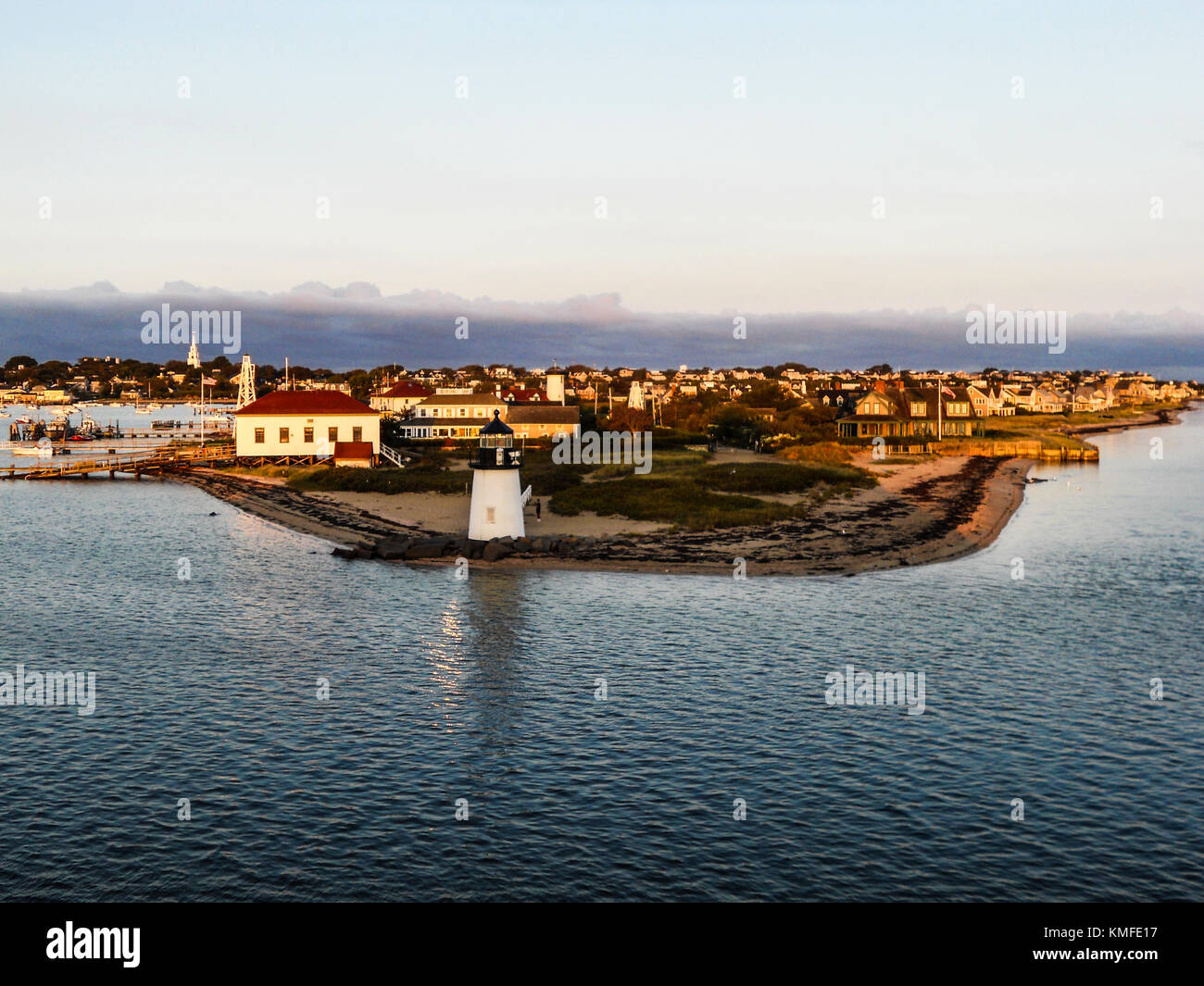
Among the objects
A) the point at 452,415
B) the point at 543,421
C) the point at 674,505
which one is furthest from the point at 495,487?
the point at 452,415

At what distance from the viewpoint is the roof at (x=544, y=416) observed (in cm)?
11144

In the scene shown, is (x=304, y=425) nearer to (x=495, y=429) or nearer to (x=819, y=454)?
(x=495, y=429)

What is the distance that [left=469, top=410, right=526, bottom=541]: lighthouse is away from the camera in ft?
153

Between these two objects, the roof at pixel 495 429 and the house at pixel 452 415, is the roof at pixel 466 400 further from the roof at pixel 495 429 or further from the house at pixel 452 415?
the roof at pixel 495 429

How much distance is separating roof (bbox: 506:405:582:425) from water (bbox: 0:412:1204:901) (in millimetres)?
70175

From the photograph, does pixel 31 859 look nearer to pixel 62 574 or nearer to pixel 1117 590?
pixel 62 574

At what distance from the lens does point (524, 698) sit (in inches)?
1011

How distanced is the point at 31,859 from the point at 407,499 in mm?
50814

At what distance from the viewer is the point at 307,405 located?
85.9 metres

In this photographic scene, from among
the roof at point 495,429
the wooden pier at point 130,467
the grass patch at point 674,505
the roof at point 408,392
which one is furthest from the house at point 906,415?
the roof at point 495,429

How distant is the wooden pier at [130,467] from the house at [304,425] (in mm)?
7833

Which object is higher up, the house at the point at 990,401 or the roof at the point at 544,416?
the house at the point at 990,401

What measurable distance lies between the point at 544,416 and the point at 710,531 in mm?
60959
